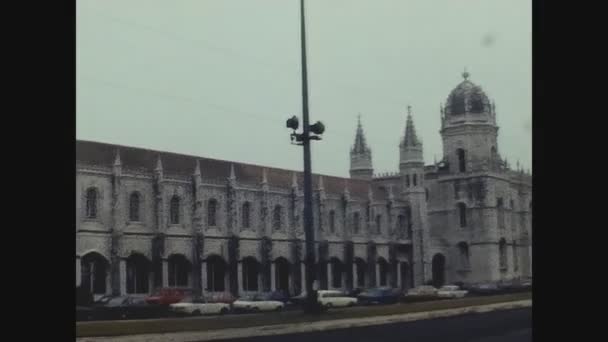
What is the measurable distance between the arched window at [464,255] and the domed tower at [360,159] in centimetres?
195

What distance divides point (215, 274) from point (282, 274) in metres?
0.94

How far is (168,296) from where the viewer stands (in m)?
8.38

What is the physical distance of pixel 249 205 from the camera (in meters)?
9.42

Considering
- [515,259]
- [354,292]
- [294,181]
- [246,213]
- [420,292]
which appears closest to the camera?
[294,181]

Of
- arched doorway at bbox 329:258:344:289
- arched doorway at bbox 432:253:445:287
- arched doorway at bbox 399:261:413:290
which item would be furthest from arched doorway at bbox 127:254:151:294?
arched doorway at bbox 432:253:445:287

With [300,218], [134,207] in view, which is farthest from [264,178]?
[134,207]

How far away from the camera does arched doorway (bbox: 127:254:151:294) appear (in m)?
8.28

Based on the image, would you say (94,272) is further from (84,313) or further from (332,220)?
(332,220)

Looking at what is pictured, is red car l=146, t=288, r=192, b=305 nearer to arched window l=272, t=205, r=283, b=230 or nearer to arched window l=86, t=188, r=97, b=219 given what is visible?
arched window l=86, t=188, r=97, b=219

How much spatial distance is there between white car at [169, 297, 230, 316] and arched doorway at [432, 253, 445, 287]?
10.3 feet
